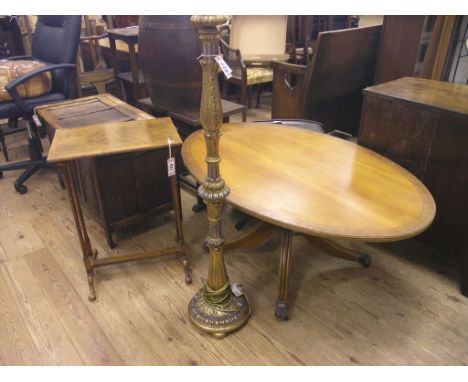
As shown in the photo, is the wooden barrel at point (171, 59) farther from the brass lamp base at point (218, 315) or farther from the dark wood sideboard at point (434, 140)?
the brass lamp base at point (218, 315)

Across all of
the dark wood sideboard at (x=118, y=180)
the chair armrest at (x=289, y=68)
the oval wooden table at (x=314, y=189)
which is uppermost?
the chair armrest at (x=289, y=68)

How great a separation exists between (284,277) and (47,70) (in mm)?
1892

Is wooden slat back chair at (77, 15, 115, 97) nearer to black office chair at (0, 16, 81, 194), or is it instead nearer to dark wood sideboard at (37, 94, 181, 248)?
black office chair at (0, 16, 81, 194)

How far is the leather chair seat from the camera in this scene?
2.33 meters

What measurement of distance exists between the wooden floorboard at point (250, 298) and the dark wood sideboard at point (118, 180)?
173 mm

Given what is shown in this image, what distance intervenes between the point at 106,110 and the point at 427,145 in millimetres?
1660

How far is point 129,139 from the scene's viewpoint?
1572mm

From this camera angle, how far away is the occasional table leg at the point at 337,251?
1768 millimetres

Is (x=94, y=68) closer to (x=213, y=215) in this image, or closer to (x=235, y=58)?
(x=235, y=58)

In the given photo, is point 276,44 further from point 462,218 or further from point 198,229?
point 462,218

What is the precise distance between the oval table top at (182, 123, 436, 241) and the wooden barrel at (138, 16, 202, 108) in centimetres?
53

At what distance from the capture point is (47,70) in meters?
2.33

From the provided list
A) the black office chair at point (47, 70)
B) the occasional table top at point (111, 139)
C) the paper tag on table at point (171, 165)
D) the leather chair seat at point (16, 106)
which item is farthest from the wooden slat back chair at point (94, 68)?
the paper tag on table at point (171, 165)
